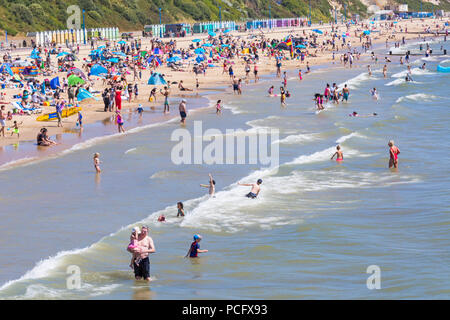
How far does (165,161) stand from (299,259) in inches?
449

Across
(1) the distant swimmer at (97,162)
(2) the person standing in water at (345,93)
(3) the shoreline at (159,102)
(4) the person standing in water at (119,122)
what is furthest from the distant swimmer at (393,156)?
(2) the person standing in water at (345,93)

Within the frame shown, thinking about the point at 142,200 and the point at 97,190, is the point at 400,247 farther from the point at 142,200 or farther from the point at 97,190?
the point at 97,190

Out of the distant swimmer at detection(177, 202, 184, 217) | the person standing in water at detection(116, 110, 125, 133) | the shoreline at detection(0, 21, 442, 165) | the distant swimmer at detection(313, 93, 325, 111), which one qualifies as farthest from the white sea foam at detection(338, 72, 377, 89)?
the distant swimmer at detection(177, 202, 184, 217)

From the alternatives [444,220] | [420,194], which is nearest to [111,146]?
[420,194]

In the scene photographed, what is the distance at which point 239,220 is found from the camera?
62.5 ft

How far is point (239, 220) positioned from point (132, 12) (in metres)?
81.2

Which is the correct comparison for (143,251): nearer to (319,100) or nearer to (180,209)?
(180,209)

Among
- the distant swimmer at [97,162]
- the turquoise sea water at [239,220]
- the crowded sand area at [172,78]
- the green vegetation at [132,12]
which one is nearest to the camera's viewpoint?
the turquoise sea water at [239,220]

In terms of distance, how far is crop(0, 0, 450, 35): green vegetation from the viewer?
7756cm

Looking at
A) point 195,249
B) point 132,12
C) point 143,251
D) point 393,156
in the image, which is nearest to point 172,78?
point 393,156

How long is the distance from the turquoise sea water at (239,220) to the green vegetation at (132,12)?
50.0m

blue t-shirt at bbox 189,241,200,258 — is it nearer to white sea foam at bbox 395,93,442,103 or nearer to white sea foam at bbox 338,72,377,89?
white sea foam at bbox 395,93,442,103

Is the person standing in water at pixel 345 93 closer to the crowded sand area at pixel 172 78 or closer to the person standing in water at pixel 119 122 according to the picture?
the crowded sand area at pixel 172 78

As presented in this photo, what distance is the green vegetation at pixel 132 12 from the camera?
77.6 meters
